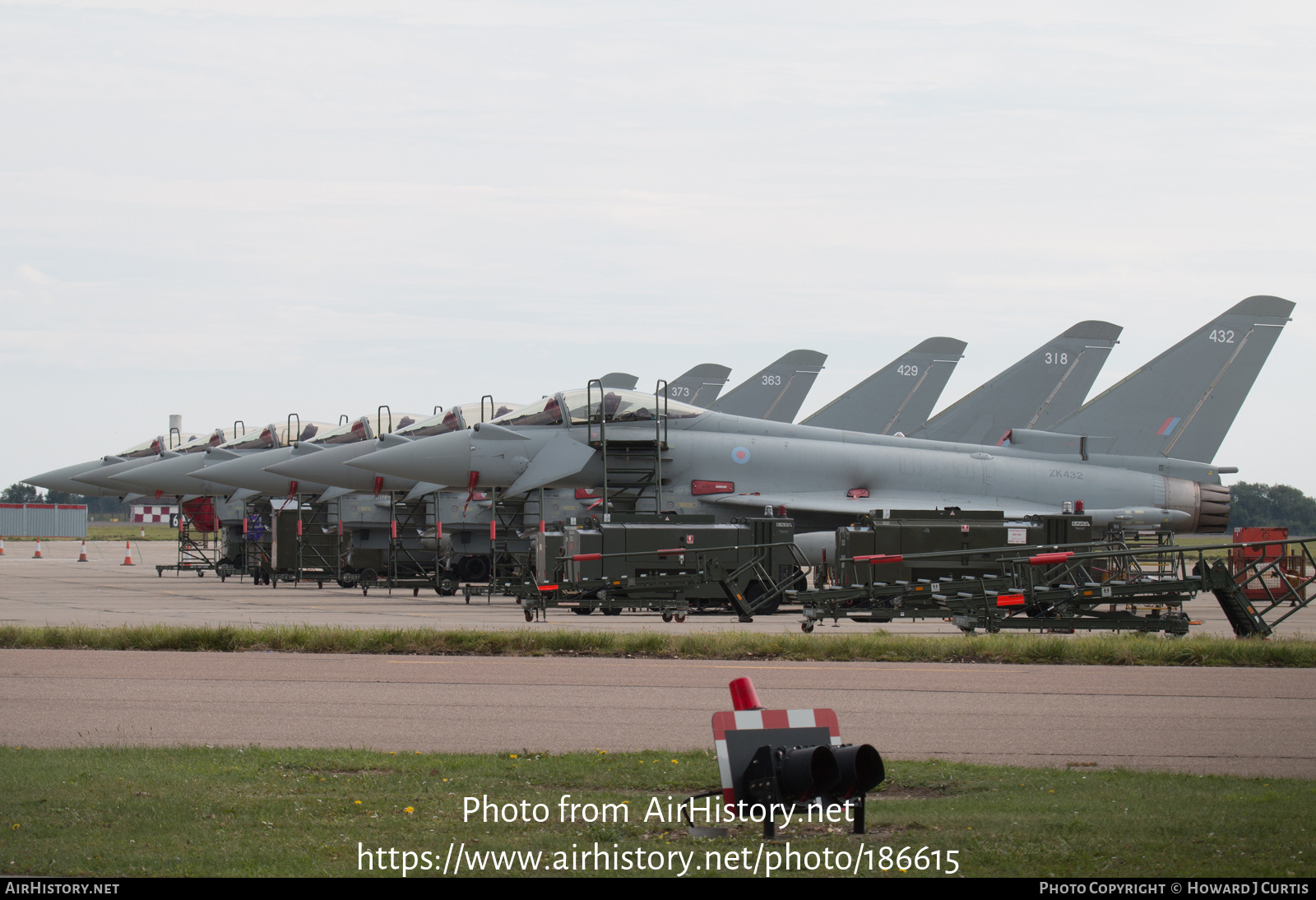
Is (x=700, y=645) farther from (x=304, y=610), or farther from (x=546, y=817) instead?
(x=304, y=610)

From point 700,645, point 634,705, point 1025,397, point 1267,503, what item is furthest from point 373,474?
point 1267,503

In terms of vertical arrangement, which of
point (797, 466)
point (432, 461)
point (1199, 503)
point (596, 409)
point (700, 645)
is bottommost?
point (700, 645)

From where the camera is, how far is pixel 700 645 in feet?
40.2

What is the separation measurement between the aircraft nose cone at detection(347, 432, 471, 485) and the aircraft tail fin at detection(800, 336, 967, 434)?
11243mm

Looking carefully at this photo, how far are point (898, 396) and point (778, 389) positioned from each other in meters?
3.96

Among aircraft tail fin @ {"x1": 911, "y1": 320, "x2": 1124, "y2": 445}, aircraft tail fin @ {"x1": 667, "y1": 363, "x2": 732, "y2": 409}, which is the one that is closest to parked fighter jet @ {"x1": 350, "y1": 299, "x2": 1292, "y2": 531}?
aircraft tail fin @ {"x1": 911, "y1": 320, "x2": 1124, "y2": 445}

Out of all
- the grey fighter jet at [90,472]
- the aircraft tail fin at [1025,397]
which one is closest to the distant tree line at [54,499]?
the grey fighter jet at [90,472]

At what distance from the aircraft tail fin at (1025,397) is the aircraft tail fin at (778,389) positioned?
21.8 ft

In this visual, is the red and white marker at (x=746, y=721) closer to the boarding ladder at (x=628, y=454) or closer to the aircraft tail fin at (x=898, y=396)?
the boarding ladder at (x=628, y=454)

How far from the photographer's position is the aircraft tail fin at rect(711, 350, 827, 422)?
112 feet

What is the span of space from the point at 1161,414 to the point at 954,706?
17.9m

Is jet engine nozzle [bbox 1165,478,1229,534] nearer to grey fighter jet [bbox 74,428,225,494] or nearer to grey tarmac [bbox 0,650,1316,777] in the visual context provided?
grey tarmac [bbox 0,650,1316,777]

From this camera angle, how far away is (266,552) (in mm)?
28766

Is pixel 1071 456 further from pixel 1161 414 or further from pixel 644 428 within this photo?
pixel 644 428
